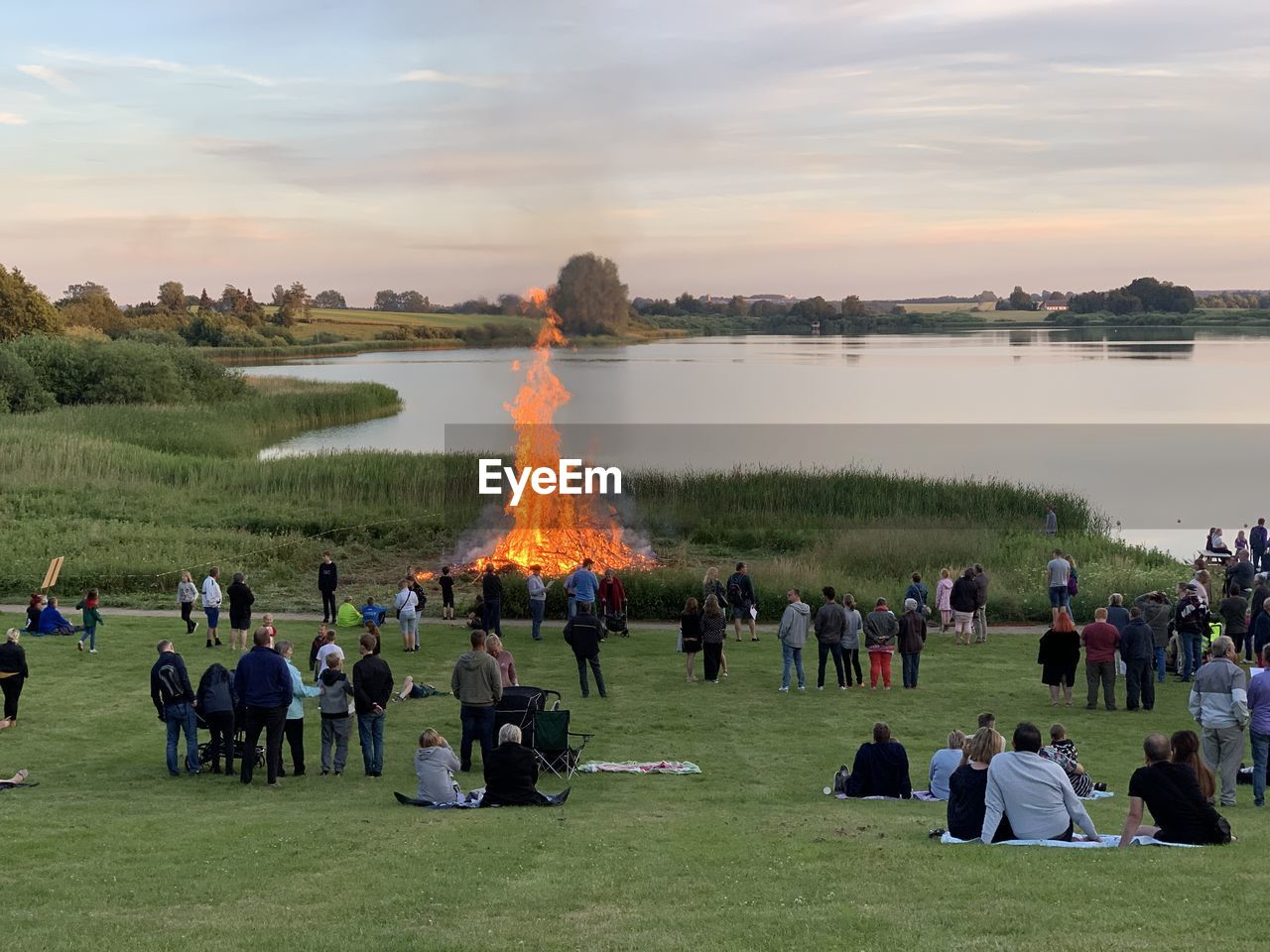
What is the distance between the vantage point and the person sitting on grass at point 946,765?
13.3 metres

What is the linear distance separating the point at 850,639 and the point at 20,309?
305ft

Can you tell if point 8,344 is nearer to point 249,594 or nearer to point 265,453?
point 265,453

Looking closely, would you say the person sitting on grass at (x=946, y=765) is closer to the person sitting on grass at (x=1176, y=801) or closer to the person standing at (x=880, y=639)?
the person sitting on grass at (x=1176, y=801)

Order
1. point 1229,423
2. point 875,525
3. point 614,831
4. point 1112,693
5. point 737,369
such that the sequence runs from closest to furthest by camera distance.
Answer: point 614,831
point 1112,693
point 875,525
point 1229,423
point 737,369

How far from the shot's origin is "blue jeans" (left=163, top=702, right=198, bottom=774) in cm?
1498

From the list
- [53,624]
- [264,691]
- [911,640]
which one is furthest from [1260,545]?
[53,624]

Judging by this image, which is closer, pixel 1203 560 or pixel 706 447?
pixel 1203 560

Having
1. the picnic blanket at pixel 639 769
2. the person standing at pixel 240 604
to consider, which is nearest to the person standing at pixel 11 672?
the person standing at pixel 240 604

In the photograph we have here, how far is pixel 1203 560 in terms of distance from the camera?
30094 millimetres

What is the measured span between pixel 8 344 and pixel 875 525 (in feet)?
199

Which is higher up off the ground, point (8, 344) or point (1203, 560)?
point (8, 344)

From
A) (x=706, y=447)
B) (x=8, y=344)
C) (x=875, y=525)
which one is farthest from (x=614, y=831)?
(x=8, y=344)

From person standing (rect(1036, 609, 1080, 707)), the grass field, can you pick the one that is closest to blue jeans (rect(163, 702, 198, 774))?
the grass field

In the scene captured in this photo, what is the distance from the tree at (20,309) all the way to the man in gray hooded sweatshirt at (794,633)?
295 feet
